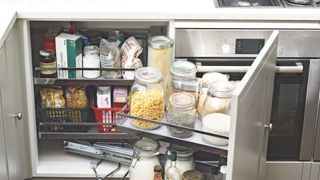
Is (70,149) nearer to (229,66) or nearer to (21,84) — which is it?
(21,84)

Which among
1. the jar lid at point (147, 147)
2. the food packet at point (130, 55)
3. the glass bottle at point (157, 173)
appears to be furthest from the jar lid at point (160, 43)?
the glass bottle at point (157, 173)

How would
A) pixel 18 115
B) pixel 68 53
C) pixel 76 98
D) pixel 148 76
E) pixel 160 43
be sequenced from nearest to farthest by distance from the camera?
pixel 148 76 < pixel 160 43 < pixel 18 115 < pixel 68 53 < pixel 76 98

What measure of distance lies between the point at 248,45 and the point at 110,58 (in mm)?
563

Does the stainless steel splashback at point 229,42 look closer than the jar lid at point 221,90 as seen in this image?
No

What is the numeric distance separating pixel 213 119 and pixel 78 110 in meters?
0.82

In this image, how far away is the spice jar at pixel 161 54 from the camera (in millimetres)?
2295

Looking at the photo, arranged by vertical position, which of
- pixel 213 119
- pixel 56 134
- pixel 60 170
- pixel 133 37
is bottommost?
pixel 60 170

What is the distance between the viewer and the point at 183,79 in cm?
214

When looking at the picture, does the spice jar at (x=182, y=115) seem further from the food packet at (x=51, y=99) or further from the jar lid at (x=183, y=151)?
the food packet at (x=51, y=99)

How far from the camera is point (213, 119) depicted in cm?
200

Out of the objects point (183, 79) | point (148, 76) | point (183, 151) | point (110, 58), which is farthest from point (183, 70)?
point (110, 58)

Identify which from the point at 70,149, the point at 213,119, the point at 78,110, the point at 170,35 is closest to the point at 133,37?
the point at 170,35

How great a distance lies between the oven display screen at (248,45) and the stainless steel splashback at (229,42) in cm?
1

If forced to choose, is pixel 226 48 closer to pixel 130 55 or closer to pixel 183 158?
pixel 130 55
